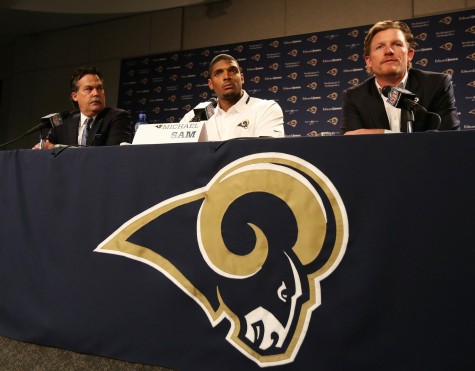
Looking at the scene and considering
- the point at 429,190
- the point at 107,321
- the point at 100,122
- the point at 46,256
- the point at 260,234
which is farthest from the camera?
the point at 100,122

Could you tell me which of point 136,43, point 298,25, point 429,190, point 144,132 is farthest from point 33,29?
point 429,190

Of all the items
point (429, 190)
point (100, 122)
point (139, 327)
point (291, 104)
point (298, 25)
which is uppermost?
point (298, 25)

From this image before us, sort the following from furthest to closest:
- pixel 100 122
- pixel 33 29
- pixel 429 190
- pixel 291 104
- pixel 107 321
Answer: pixel 33 29
pixel 291 104
pixel 100 122
pixel 107 321
pixel 429 190

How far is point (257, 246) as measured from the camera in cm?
107

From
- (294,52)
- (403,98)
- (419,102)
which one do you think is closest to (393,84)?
(419,102)

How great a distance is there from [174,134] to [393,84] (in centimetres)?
93

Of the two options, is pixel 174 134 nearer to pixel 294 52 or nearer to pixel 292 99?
pixel 292 99

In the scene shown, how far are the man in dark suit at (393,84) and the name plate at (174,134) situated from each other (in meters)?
0.62

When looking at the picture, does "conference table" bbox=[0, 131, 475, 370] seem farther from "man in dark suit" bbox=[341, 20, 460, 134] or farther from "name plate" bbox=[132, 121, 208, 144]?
"man in dark suit" bbox=[341, 20, 460, 134]

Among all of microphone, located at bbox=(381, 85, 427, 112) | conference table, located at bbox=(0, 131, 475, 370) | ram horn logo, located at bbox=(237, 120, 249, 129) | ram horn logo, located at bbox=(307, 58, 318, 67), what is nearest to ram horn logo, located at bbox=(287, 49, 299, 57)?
ram horn logo, located at bbox=(307, 58, 318, 67)

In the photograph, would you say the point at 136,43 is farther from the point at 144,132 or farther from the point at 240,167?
the point at 240,167

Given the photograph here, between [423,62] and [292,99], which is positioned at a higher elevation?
[423,62]

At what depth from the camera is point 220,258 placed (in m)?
1.10

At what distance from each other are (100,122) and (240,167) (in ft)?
4.61
